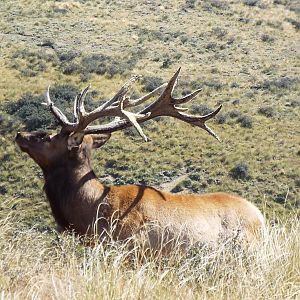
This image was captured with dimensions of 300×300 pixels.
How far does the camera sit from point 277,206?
22625 mm

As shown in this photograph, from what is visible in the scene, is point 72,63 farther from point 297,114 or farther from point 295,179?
point 295,179

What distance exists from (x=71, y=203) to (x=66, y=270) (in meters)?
2.68

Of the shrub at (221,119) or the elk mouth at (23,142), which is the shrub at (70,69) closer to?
the shrub at (221,119)

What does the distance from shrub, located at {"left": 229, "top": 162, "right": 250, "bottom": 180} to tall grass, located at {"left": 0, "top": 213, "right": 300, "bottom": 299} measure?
2095 cm

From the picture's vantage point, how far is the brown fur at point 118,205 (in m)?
7.29

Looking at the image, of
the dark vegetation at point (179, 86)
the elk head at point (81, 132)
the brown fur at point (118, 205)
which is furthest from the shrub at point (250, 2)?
the brown fur at point (118, 205)

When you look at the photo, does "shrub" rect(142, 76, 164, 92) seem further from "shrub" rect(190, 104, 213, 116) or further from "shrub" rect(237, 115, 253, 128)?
"shrub" rect(237, 115, 253, 128)

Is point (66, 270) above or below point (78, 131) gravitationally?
above

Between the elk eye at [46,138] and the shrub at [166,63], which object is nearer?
the elk eye at [46,138]

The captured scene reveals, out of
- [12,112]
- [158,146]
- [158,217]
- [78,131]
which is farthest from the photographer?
[12,112]

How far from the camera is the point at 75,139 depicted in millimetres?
8109

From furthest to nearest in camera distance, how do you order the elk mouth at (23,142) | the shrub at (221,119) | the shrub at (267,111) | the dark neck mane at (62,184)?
1. the shrub at (267,111)
2. the shrub at (221,119)
3. the elk mouth at (23,142)
4. the dark neck mane at (62,184)

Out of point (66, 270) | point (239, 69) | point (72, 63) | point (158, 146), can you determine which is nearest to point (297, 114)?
point (158, 146)

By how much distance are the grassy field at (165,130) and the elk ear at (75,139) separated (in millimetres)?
1010
